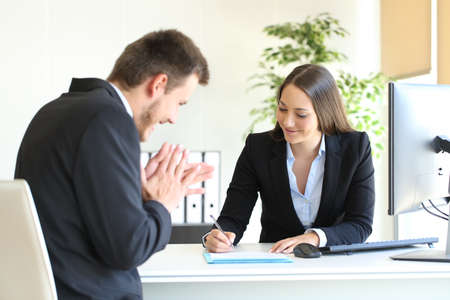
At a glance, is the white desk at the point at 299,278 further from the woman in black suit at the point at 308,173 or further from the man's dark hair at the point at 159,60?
the man's dark hair at the point at 159,60

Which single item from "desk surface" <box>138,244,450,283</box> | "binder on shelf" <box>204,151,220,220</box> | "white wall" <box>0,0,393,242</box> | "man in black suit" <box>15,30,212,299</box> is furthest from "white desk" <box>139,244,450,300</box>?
"white wall" <box>0,0,393,242</box>

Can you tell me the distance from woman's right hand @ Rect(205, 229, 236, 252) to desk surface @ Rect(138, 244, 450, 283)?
0.10 meters

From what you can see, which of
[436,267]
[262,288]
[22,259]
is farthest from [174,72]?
[436,267]

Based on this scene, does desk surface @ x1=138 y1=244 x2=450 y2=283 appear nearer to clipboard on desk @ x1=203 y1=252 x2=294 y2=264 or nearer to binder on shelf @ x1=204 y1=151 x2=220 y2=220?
clipboard on desk @ x1=203 y1=252 x2=294 y2=264

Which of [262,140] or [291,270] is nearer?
[291,270]

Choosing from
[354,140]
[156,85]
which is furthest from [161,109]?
[354,140]

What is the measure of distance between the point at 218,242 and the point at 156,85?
29.2 inches

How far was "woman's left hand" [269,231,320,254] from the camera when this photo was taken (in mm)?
1955

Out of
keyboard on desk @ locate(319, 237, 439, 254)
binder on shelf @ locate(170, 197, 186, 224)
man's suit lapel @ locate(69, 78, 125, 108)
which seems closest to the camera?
man's suit lapel @ locate(69, 78, 125, 108)

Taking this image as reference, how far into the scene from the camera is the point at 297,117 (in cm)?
225

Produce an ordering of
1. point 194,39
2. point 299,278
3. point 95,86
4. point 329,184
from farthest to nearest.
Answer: point 194,39
point 329,184
point 299,278
point 95,86

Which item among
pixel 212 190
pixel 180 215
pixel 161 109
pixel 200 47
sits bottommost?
pixel 180 215

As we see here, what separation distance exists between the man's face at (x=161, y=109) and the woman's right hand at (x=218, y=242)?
2.05 ft

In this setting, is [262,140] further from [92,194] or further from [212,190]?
[212,190]
